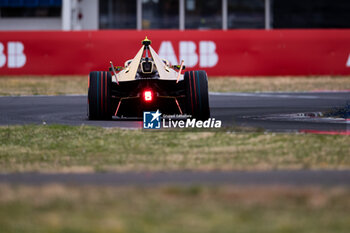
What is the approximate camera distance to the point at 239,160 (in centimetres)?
965

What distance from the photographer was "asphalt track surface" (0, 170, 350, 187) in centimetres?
763

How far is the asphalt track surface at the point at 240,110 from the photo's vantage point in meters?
14.1

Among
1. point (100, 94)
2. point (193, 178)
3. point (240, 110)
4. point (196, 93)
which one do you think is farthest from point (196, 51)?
point (193, 178)

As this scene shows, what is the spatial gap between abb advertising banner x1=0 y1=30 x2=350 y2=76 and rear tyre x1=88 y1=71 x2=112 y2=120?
43.8 ft

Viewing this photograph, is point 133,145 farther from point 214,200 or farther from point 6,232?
point 6,232

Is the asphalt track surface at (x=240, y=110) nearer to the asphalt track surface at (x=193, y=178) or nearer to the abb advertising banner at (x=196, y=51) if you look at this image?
the asphalt track surface at (x=193, y=178)

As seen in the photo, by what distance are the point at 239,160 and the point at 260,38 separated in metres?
18.8

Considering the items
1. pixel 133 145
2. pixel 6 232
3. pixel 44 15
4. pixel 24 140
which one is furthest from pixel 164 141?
pixel 44 15

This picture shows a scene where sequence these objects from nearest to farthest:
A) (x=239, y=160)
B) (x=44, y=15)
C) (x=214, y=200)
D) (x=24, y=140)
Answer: (x=214, y=200) < (x=239, y=160) < (x=24, y=140) < (x=44, y=15)

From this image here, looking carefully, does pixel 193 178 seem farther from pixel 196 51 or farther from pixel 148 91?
pixel 196 51

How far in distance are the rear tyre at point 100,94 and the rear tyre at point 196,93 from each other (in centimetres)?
135

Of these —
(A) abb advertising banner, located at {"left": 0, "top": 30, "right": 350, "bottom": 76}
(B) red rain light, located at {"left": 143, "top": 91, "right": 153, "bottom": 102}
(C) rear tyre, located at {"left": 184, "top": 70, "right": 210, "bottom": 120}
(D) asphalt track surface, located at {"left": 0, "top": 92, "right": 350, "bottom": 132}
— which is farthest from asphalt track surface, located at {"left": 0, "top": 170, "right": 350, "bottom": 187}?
(A) abb advertising banner, located at {"left": 0, "top": 30, "right": 350, "bottom": 76}

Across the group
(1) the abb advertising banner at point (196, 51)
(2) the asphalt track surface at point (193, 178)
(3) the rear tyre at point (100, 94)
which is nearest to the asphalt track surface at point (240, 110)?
(3) the rear tyre at point (100, 94)

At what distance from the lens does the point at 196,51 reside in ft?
91.5
